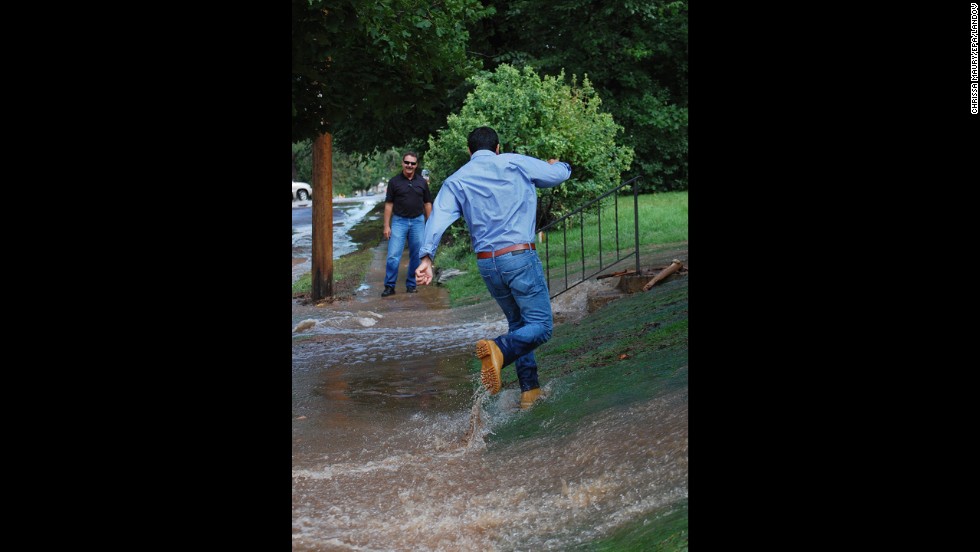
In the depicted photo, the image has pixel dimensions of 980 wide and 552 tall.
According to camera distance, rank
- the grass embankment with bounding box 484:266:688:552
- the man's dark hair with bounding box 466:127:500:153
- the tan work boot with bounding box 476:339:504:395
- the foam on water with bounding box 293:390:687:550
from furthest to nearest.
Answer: the man's dark hair with bounding box 466:127:500:153, the tan work boot with bounding box 476:339:504:395, the foam on water with bounding box 293:390:687:550, the grass embankment with bounding box 484:266:688:552

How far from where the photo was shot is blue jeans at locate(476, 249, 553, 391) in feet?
22.1

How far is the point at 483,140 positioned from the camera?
22.7 feet

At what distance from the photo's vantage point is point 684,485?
488 centimetres

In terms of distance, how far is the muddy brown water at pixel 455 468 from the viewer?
5.01 metres

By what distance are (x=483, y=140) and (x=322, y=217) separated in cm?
734

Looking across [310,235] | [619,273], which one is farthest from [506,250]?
[310,235]

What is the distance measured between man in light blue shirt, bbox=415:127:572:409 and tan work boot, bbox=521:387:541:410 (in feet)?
2.08

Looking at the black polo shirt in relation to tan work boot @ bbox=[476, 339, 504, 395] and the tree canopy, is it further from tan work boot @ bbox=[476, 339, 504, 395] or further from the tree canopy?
tan work boot @ bbox=[476, 339, 504, 395]

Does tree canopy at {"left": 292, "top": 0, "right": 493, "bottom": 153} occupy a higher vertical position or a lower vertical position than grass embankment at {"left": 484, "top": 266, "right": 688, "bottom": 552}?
higher

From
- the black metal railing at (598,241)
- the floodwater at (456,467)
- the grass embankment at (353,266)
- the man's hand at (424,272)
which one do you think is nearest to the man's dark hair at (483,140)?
the man's hand at (424,272)

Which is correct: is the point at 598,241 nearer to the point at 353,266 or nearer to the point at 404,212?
the point at 404,212

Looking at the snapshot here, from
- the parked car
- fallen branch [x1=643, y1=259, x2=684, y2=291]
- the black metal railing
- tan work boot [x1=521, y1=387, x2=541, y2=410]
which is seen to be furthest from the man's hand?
the parked car

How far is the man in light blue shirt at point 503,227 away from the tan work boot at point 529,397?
2.08ft
